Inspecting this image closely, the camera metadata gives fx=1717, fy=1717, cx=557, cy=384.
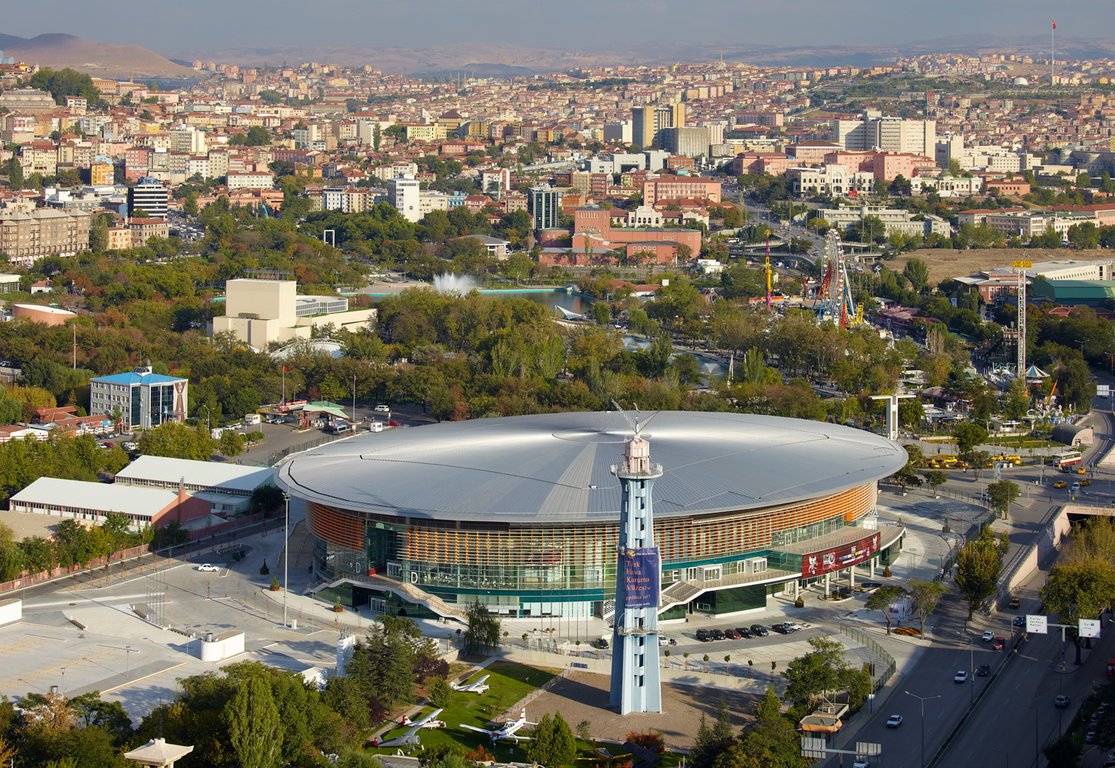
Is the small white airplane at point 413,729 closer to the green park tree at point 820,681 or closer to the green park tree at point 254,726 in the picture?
the green park tree at point 254,726

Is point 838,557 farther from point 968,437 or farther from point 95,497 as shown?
point 95,497

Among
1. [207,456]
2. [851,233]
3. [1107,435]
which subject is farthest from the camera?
[851,233]

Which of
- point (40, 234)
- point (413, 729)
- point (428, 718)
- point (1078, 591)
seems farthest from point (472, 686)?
point (40, 234)

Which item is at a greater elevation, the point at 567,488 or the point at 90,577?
the point at 567,488

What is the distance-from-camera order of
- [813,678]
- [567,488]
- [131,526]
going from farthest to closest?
[131,526]
[567,488]
[813,678]

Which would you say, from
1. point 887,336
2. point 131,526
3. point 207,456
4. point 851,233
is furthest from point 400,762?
point 851,233

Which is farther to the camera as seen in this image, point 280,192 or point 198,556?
point 280,192

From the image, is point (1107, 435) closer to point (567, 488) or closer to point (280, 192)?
point (567, 488)
